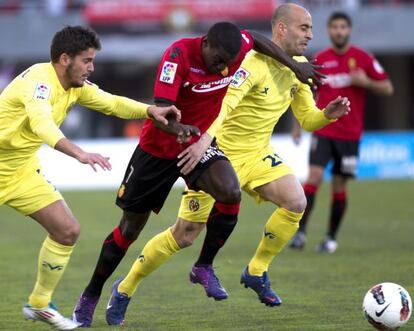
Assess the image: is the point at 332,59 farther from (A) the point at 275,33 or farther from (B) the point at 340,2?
(B) the point at 340,2

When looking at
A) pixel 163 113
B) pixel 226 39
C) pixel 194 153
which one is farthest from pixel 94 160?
pixel 226 39

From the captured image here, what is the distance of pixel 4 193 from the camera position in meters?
7.27

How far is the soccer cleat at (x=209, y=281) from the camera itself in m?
7.85

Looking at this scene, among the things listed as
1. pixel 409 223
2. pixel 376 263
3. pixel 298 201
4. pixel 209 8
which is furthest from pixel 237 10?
pixel 298 201

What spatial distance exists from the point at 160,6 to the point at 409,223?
12.9 metres

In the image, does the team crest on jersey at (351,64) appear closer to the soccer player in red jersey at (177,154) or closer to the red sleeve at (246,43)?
the red sleeve at (246,43)

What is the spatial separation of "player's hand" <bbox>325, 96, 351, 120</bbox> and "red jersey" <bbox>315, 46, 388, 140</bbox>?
13.0 ft

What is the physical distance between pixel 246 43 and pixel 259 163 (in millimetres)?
1041

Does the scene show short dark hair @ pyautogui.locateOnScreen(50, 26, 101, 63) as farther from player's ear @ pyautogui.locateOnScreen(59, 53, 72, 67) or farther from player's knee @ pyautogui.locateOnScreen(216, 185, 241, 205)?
player's knee @ pyautogui.locateOnScreen(216, 185, 241, 205)

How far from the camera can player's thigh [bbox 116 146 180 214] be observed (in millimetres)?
7625

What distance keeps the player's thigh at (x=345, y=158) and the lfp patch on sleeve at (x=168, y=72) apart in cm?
531

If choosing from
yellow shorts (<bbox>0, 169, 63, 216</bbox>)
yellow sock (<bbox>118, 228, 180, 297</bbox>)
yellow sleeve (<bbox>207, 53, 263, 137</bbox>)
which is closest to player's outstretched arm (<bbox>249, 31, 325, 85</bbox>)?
yellow sleeve (<bbox>207, 53, 263, 137</bbox>)

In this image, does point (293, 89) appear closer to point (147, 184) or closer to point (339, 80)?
point (147, 184)

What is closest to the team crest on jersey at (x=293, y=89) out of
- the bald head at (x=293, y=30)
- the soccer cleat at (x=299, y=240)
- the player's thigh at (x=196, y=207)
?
the bald head at (x=293, y=30)
